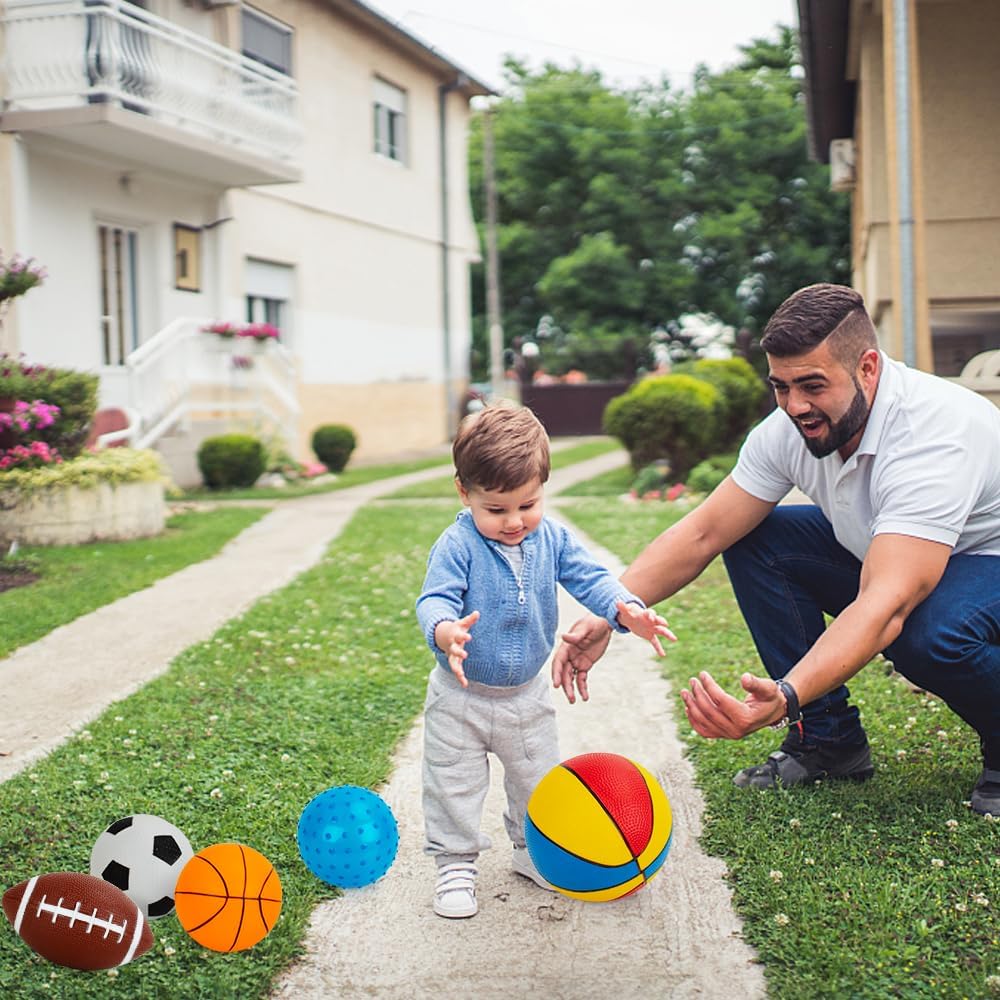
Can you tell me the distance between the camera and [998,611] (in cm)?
333

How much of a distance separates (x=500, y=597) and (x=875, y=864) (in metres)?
1.17

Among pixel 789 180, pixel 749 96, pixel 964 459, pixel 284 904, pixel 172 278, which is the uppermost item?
pixel 749 96

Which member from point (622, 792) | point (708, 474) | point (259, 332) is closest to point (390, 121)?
point (259, 332)

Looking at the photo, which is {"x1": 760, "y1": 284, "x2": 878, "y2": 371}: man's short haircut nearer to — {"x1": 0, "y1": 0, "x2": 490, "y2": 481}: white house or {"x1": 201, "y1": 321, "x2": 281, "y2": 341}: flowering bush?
{"x1": 0, "y1": 0, "x2": 490, "y2": 481}: white house

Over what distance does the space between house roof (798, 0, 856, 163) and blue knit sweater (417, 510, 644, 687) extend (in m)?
7.44

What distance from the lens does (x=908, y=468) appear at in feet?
10.6

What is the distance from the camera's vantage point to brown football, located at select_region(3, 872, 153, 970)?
2.59 metres

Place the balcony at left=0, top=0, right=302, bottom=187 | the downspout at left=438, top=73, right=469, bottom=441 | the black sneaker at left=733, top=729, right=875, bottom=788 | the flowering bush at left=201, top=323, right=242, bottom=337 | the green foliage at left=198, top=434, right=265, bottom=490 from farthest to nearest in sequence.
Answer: the downspout at left=438, top=73, right=469, bottom=441, the flowering bush at left=201, top=323, right=242, bottom=337, the green foliage at left=198, top=434, right=265, bottom=490, the balcony at left=0, top=0, right=302, bottom=187, the black sneaker at left=733, top=729, right=875, bottom=788

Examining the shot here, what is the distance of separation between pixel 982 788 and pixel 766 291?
3114 cm

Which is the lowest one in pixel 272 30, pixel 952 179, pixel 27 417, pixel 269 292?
pixel 27 417

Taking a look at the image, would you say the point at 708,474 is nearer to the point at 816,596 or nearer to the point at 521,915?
the point at 816,596

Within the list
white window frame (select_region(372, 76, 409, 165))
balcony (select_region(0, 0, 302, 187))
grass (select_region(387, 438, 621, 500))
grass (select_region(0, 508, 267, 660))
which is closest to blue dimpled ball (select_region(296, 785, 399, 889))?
grass (select_region(0, 508, 267, 660))

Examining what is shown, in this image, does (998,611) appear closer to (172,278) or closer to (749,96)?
(172,278)

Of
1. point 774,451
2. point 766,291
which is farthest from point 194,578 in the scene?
point 766,291
